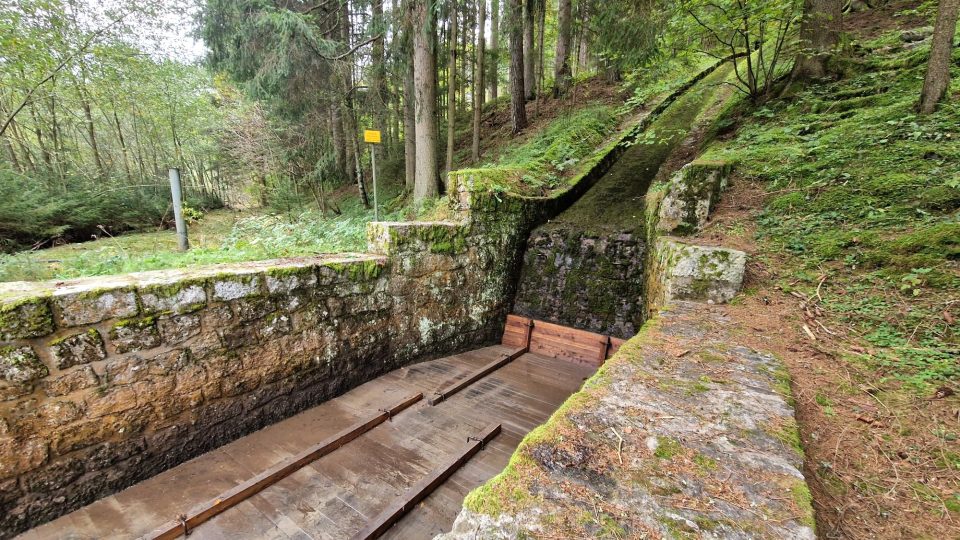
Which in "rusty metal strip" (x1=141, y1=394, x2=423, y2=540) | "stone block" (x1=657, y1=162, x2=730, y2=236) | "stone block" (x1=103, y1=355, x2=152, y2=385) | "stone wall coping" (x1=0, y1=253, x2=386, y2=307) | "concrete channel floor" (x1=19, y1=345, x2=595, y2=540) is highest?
"stone block" (x1=657, y1=162, x2=730, y2=236)

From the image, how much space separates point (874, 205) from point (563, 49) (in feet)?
26.6

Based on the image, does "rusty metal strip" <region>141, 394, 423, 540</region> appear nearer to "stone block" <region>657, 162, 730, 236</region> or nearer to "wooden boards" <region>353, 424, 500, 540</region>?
"wooden boards" <region>353, 424, 500, 540</region>

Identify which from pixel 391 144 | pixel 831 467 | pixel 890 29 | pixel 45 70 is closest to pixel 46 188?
pixel 45 70

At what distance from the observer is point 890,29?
242 inches

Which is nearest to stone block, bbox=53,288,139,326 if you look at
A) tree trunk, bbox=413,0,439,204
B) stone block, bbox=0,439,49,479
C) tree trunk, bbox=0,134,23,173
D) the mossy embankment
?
stone block, bbox=0,439,49,479

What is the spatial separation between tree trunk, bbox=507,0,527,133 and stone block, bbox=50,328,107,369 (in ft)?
28.8

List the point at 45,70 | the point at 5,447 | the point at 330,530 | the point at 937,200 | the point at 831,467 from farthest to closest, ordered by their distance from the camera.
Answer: the point at 45,70, the point at 937,200, the point at 330,530, the point at 5,447, the point at 831,467

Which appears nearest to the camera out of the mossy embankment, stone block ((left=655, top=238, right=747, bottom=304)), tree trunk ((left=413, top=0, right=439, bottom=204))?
stone block ((left=655, top=238, right=747, bottom=304))

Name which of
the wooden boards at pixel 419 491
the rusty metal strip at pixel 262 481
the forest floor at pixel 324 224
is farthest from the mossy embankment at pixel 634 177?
the rusty metal strip at pixel 262 481

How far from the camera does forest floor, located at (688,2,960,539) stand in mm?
1251

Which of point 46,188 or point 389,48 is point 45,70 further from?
point 389,48

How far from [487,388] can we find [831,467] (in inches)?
121

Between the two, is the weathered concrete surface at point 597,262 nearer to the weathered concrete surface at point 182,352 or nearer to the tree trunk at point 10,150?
the weathered concrete surface at point 182,352

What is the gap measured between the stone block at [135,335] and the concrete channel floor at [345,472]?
100 cm
